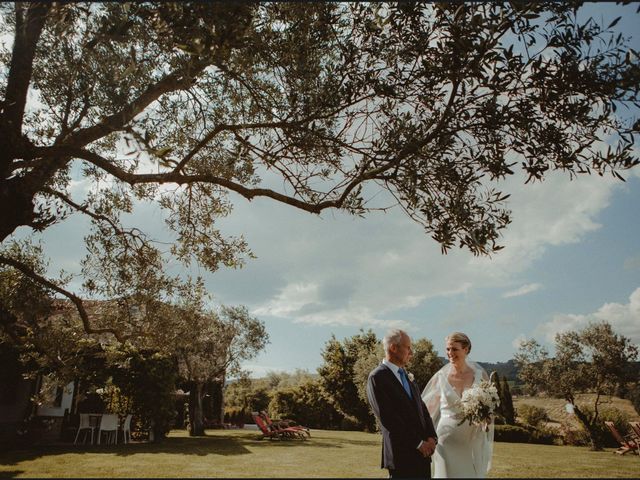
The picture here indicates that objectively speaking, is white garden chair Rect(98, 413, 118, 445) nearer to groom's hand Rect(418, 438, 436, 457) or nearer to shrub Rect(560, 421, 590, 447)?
groom's hand Rect(418, 438, 436, 457)

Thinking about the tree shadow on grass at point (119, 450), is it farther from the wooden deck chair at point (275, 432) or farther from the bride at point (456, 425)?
the bride at point (456, 425)

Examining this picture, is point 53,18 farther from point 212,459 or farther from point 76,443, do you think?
point 76,443

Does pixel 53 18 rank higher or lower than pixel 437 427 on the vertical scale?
higher

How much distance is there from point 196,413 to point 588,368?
22851mm

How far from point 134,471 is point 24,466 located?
3293mm

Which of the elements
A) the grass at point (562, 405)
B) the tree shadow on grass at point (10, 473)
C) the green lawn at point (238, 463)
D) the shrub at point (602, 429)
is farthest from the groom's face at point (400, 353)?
the grass at point (562, 405)

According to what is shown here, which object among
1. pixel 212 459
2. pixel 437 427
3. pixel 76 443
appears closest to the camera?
pixel 437 427

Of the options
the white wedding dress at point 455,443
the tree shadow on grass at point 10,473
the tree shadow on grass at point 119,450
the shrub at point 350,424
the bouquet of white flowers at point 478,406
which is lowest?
the shrub at point 350,424

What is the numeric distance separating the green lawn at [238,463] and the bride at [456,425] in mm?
5805

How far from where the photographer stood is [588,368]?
22.6 metres

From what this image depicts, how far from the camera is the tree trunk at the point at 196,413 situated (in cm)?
2552

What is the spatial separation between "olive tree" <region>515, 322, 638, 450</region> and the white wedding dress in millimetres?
20291

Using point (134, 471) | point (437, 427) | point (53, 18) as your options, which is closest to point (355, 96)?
point (53, 18)

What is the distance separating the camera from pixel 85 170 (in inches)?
397
